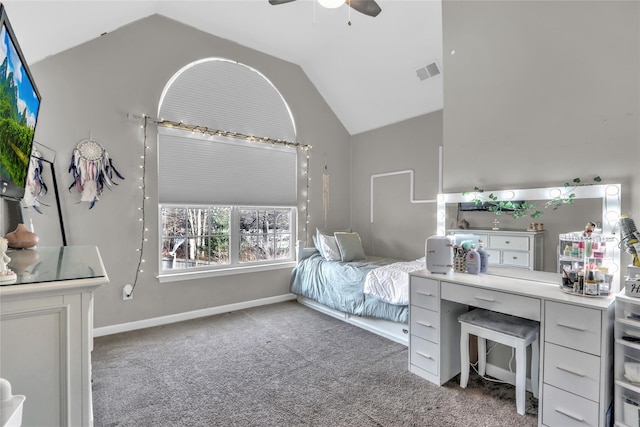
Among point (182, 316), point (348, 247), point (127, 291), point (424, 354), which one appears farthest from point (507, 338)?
point (127, 291)

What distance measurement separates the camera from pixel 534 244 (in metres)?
2.23

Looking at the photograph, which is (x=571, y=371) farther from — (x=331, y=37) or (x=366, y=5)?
(x=331, y=37)

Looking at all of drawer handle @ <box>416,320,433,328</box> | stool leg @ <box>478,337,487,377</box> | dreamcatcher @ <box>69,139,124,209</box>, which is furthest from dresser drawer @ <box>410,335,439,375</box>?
dreamcatcher @ <box>69,139,124,209</box>

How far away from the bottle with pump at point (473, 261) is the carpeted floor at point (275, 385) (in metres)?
0.79

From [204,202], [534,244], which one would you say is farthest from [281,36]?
[534,244]

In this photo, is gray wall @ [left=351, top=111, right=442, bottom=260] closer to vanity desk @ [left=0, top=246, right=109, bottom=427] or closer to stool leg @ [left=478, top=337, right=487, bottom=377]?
stool leg @ [left=478, top=337, right=487, bottom=377]

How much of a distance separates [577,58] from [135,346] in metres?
3.99

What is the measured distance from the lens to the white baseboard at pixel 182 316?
311 centimetres

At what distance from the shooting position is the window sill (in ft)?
11.3

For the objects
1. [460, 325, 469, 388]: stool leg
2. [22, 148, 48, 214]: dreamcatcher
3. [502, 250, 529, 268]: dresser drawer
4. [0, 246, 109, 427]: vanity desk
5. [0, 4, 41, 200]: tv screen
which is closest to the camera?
[0, 246, 109, 427]: vanity desk

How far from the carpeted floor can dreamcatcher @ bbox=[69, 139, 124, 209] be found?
138 cm

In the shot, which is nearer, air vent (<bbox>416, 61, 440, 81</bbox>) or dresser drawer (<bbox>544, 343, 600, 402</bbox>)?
dresser drawer (<bbox>544, 343, 600, 402</bbox>)

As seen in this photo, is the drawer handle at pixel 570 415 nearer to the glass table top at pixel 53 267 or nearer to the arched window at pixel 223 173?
the glass table top at pixel 53 267

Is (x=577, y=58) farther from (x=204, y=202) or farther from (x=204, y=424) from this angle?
(x=204, y=202)
